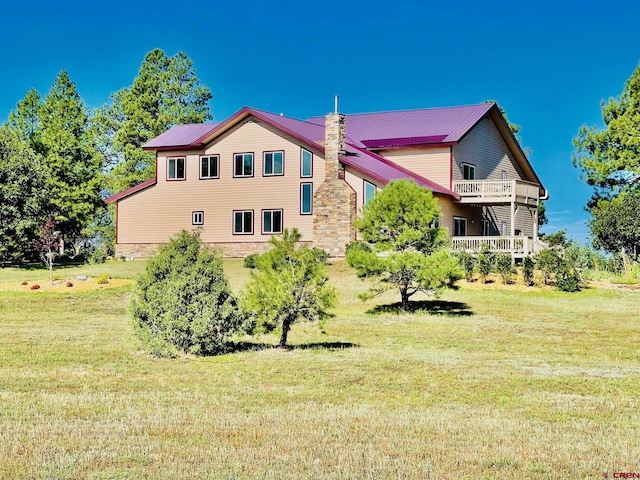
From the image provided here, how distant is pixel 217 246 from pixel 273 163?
488cm

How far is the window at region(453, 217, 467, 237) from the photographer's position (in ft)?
132

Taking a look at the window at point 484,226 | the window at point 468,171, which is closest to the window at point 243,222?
the window at point 468,171

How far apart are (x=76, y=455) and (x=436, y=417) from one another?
401 cm

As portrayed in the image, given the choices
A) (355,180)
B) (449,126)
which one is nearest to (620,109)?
(449,126)

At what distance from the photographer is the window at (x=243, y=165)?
1617 inches

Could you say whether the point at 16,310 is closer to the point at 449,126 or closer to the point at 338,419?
the point at 338,419

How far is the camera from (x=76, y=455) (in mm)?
7438

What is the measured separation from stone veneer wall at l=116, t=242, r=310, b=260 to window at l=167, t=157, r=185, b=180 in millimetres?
3654

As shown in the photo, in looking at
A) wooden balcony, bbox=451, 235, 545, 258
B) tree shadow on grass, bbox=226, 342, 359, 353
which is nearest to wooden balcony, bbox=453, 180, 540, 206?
wooden balcony, bbox=451, 235, 545, 258

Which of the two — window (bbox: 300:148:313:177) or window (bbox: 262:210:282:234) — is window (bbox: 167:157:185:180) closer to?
window (bbox: 262:210:282:234)

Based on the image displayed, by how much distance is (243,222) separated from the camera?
4119 centimetres

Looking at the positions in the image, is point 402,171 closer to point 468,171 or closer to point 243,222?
point 468,171

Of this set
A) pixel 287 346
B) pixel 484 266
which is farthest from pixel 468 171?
pixel 287 346

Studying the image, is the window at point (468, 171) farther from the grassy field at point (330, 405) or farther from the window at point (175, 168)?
the grassy field at point (330, 405)
